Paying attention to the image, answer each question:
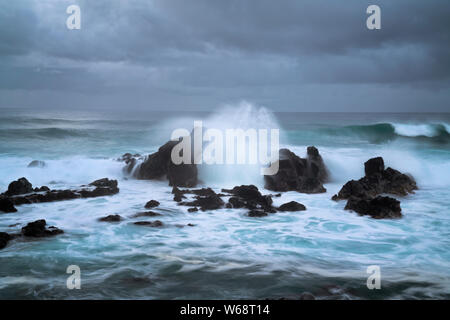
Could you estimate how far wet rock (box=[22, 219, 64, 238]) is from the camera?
24.6ft

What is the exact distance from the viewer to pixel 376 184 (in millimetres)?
11820

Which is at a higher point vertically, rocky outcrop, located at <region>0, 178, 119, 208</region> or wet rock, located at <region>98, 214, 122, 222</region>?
rocky outcrop, located at <region>0, 178, 119, 208</region>

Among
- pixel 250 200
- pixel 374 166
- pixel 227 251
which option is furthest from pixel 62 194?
pixel 374 166

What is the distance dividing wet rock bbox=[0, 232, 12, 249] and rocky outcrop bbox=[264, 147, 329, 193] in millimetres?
8044

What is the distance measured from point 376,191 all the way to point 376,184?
286 millimetres

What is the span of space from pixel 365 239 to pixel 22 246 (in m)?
6.59

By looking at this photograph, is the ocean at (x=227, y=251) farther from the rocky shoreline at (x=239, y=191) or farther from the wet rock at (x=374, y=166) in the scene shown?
the wet rock at (x=374, y=166)

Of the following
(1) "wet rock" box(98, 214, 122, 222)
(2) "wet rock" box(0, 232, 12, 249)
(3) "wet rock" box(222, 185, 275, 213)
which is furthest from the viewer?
(3) "wet rock" box(222, 185, 275, 213)

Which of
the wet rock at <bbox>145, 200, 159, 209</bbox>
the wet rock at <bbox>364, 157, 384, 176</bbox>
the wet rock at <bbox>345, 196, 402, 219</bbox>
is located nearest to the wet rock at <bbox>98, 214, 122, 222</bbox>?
the wet rock at <bbox>145, 200, 159, 209</bbox>

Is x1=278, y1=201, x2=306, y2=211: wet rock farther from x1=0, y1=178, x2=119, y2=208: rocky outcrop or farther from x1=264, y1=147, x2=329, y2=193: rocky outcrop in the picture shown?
x1=0, y1=178, x2=119, y2=208: rocky outcrop

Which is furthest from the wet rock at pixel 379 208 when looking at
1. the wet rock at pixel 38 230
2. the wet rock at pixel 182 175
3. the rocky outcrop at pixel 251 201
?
the wet rock at pixel 38 230

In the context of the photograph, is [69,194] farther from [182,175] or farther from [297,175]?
[297,175]

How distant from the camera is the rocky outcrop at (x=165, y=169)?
1326 cm
